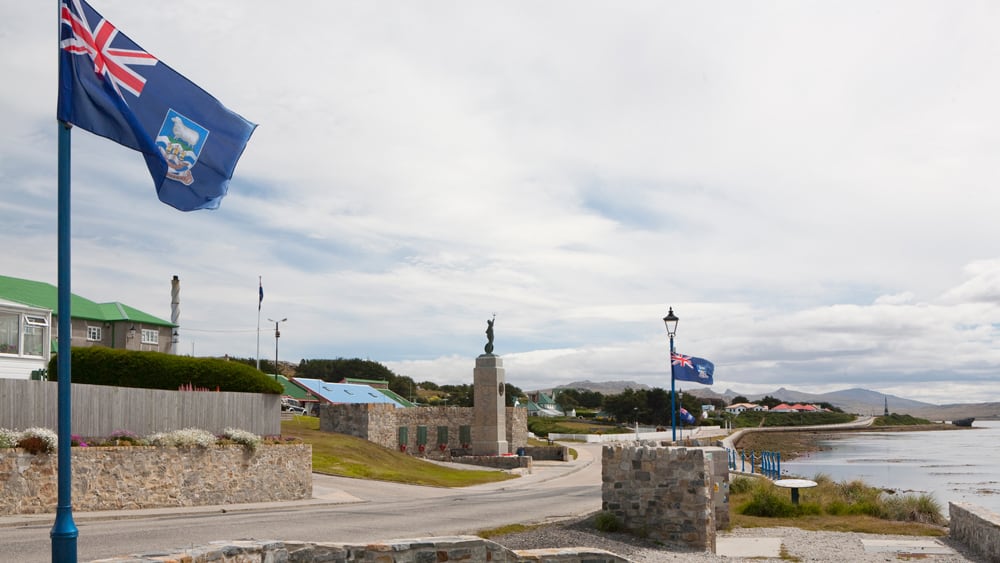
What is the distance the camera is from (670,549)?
17484 millimetres

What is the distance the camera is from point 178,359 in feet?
90.1

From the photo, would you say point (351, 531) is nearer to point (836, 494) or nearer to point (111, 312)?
point (836, 494)

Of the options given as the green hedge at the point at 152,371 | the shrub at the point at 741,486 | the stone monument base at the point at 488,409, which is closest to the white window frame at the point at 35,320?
the green hedge at the point at 152,371

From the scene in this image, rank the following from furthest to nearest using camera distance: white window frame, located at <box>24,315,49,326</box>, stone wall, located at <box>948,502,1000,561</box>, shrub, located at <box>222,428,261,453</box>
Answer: white window frame, located at <box>24,315,49,326</box> → shrub, located at <box>222,428,261,453</box> → stone wall, located at <box>948,502,1000,561</box>

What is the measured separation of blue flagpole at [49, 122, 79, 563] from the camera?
7828 mm

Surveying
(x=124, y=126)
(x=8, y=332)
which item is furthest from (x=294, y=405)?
(x=124, y=126)

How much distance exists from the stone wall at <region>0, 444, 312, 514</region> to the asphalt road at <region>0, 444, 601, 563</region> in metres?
0.77

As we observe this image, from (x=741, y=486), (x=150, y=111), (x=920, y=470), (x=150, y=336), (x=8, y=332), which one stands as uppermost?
(x=150, y=111)

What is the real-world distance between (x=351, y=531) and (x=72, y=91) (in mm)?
11163

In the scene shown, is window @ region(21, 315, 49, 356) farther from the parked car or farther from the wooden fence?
the parked car

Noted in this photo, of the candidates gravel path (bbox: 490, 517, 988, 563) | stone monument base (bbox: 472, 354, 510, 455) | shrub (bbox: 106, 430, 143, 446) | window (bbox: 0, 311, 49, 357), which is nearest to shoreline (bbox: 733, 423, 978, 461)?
stone monument base (bbox: 472, 354, 510, 455)

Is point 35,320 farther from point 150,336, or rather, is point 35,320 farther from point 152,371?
point 150,336

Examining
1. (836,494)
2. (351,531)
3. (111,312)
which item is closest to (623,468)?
(351,531)

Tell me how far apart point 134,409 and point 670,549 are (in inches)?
596
